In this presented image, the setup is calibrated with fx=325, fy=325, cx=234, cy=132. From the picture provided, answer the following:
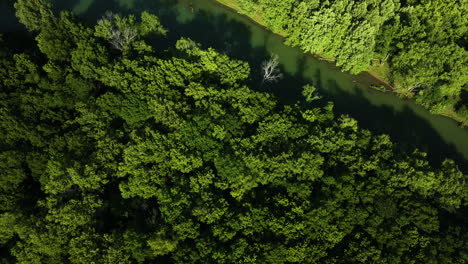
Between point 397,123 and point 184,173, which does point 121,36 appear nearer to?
point 184,173

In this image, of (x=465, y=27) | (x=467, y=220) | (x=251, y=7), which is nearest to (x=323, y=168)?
(x=467, y=220)

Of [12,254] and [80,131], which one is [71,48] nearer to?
[80,131]

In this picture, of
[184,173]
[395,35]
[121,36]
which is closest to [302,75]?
[395,35]

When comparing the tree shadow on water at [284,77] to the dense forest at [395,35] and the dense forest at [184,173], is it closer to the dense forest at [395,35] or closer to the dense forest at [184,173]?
the dense forest at [395,35]

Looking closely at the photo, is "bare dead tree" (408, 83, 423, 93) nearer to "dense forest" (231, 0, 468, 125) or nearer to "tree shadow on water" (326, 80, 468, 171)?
"dense forest" (231, 0, 468, 125)

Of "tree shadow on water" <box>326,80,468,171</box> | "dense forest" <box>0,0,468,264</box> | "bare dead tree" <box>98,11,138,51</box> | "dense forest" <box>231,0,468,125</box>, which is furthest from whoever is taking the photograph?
"tree shadow on water" <box>326,80,468,171</box>

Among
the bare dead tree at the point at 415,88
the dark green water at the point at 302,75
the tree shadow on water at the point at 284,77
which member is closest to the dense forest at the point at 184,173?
the tree shadow on water at the point at 284,77

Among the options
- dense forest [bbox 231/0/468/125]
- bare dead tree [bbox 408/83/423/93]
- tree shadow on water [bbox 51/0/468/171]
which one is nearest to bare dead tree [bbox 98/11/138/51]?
tree shadow on water [bbox 51/0/468/171]
